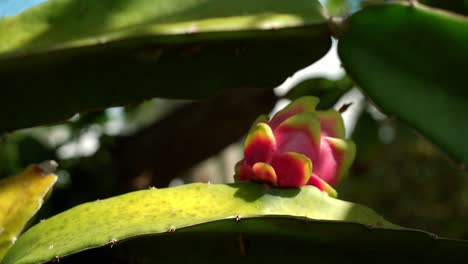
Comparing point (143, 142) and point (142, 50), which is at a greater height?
point (142, 50)

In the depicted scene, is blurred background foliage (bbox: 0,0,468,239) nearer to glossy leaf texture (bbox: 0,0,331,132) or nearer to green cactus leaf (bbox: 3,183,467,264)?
glossy leaf texture (bbox: 0,0,331,132)

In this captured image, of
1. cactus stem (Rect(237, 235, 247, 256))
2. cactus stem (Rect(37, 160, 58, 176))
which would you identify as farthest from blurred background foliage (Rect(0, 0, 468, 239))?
cactus stem (Rect(237, 235, 247, 256))

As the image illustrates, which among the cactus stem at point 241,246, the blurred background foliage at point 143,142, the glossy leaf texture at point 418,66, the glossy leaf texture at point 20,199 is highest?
the glossy leaf texture at point 418,66

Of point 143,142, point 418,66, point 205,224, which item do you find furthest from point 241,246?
point 143,142

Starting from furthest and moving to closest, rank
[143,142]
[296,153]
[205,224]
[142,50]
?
[143,142] → [142,50] → [296,153] → [205,224]

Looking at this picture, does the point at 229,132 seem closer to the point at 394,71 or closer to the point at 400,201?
the point at 394,71

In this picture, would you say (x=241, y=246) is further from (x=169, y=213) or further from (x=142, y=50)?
(x=142, y=50)

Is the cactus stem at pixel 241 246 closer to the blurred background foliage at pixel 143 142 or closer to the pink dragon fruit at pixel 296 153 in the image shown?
the pink dragon fruit at pixel 296 153

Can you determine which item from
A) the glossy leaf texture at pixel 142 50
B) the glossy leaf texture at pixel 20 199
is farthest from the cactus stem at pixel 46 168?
the glossy leaf texture at pixel 142 50
